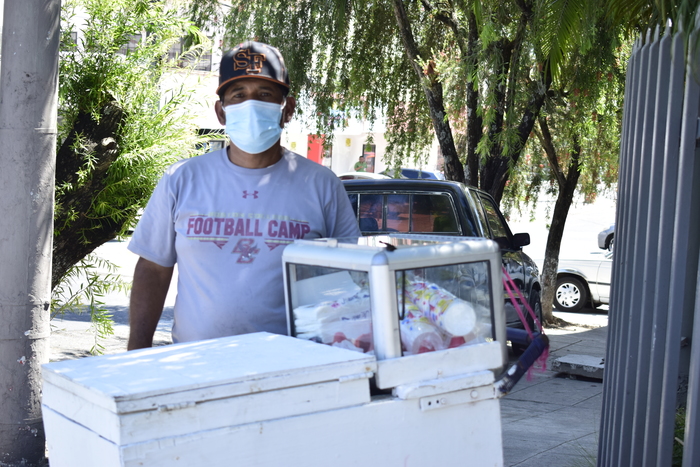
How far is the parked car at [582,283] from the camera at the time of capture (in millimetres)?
13742

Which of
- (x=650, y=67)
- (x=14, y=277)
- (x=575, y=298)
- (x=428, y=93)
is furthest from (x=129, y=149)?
(x=575, y=298)

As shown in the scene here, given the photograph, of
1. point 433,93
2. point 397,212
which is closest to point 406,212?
point 397,212

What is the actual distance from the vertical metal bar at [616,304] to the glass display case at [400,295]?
153cm

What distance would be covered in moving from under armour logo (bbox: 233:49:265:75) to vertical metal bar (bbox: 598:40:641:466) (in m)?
1.78

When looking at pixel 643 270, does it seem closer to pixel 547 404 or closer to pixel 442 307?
pixel 442 307

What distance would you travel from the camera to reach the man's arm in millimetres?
2795

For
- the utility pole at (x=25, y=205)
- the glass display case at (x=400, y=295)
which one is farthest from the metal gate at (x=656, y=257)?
the utility pole at (x=25, y=205)

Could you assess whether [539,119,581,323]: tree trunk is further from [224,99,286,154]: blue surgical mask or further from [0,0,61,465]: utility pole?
[224,99,286,154]: blue surgical mask

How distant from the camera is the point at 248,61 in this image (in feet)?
8.70

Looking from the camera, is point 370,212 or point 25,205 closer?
point 25,205

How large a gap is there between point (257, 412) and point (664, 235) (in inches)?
74.8

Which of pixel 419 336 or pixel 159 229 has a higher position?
pixel 159 229

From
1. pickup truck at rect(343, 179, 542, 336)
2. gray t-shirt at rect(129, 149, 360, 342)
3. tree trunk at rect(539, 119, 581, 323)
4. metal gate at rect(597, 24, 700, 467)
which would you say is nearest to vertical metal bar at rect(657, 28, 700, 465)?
metal gate at rect(597, 24, 700, 467)

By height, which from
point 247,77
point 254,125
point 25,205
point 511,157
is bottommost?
point 25,205
